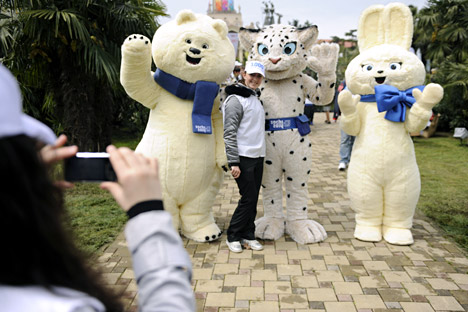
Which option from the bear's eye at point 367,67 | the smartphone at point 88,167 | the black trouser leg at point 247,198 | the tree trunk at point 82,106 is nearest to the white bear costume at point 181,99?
the black trouser leg at point 247,198

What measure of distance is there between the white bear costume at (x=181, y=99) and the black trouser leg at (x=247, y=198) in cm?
36

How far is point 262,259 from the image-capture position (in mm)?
3715

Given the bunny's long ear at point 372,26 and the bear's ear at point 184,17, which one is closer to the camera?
the bear's ear at point 184,17

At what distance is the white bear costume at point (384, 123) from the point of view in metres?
3.83

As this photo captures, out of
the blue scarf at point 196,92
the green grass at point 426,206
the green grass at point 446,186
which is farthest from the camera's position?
the green grass at point 446,186

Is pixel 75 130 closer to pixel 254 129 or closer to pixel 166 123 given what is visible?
pixel 166 123

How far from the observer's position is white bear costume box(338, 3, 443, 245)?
3.83 meters

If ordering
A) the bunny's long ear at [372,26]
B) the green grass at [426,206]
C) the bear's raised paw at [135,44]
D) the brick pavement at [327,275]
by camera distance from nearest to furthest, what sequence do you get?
the brick pavement at [327,275], the bear's raised paw at [135,44], the bunny's long ear at [372,26], the green grass at [426,206]

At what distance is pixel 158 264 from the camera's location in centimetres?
92

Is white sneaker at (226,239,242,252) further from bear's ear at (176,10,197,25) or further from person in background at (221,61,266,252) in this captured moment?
bear's ear at (176,10,197,25)

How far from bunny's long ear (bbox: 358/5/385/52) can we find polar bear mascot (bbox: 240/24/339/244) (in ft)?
1.35

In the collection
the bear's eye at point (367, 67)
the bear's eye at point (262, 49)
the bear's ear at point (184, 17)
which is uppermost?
the bear's ear at point (184, 17)

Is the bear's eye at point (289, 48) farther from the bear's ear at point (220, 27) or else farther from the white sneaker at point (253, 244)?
the white sneaker at point (253, 244)

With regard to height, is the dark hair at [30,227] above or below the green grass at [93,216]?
above
